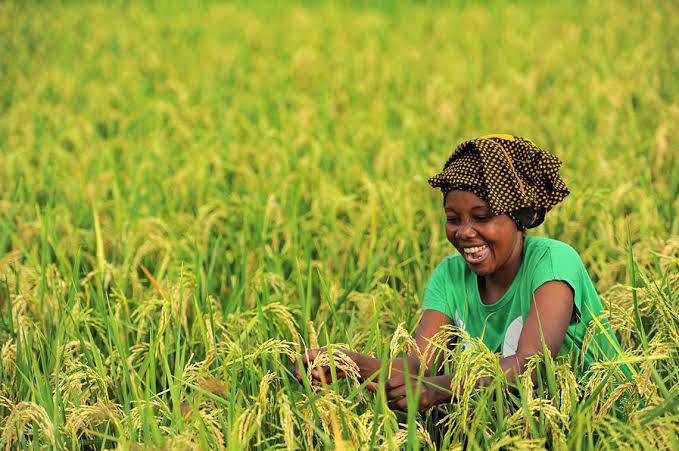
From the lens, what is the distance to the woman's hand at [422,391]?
2.17 metres

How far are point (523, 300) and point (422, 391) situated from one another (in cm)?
51

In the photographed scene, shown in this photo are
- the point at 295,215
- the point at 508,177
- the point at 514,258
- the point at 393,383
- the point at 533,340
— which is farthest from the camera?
the point at 295,215

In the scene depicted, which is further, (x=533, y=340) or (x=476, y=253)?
(x=476, y=253)

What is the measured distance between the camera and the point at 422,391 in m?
2.18

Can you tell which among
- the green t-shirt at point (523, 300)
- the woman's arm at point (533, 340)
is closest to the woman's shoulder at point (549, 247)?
the green t-shirt at point (523, 300)

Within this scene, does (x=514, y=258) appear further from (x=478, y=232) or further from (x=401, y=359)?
(x=401, y=359)

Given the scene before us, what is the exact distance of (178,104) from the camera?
6234 millimetres

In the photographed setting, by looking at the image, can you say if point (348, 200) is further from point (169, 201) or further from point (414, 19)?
point (414, 19)

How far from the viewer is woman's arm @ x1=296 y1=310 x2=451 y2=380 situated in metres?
2.25

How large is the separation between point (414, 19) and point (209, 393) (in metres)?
7.52

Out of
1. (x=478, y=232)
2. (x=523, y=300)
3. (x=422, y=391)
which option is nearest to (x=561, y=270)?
(x=523, y=300)

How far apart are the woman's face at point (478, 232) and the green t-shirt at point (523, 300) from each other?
0.33ft

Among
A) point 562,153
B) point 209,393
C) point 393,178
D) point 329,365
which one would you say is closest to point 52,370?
point 209,393

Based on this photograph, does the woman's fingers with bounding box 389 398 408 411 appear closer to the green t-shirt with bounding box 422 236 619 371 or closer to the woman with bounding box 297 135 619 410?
the woman with bounding box 297 135 619 410
